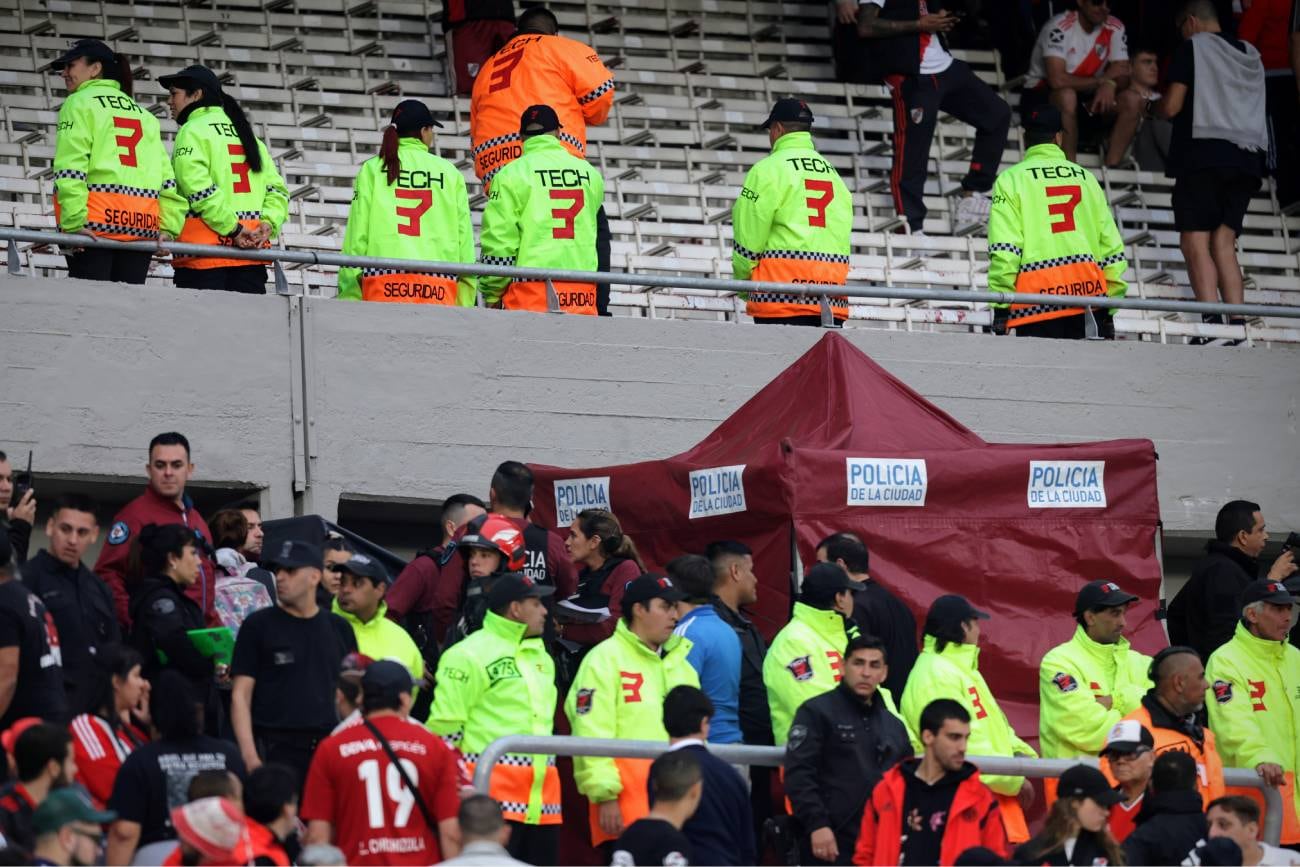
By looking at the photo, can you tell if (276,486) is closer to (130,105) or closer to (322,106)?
(130,105)

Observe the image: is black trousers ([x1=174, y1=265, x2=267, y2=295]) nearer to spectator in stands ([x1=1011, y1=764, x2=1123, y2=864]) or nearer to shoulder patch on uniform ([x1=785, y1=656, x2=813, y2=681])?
shoulder patch on uniform ([x1=785, y1=656, x2=813, y2=681])

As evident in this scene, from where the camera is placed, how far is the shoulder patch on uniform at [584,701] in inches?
368

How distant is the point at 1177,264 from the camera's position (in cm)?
1706

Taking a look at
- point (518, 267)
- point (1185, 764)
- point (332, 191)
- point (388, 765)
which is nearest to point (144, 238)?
point (518, 267)

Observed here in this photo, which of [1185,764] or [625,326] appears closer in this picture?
[1185,764]

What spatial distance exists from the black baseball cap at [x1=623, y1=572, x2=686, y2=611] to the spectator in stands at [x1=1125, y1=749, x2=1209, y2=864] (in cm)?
191

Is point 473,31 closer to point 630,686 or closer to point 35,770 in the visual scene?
point 630,686

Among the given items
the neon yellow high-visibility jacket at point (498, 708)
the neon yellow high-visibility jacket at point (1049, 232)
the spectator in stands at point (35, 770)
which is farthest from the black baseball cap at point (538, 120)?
the spectator in stands at point (35, 770)

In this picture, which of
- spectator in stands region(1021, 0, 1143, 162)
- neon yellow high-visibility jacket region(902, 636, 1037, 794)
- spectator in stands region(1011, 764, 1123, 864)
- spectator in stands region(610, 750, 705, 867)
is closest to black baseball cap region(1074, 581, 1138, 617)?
neon yellow high-visibility jacket region(902, 636, 1037, 794)

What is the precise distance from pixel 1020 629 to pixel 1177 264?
6.30 meters

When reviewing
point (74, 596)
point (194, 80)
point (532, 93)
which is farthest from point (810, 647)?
point (532, 93)

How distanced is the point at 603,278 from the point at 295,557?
435 cm

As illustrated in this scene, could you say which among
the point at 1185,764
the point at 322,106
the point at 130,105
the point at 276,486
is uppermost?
the point at 322,106

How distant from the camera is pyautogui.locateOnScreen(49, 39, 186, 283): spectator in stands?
478 inches
